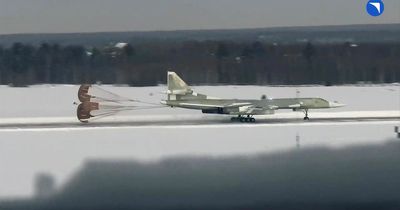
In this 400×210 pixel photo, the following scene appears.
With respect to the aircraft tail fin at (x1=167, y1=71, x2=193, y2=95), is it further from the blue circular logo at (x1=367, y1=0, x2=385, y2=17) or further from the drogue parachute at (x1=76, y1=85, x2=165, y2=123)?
the blue circular logo at (x1=367, y1=0, x2=385, y2=17)

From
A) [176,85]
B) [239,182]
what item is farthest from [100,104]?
[239,182]

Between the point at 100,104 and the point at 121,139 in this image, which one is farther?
the point at 100,104

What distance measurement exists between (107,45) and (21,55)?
→ 1.57 ft

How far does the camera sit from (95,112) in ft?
12.2

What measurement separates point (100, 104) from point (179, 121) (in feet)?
1.48

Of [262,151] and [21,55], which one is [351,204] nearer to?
[262,151]

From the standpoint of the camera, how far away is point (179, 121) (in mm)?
3676

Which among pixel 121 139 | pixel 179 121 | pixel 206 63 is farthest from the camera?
pixel 206 63

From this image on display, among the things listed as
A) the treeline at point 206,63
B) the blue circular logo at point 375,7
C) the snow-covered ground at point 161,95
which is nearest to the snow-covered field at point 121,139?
the snow-covered ground at point 161,95

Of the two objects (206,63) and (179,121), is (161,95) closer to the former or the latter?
(179,121)

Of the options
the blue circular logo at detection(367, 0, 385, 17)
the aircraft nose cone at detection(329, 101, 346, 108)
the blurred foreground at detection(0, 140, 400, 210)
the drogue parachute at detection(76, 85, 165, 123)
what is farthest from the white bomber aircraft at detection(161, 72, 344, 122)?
the blue circular logo at detection(367, 0, 385, 17)

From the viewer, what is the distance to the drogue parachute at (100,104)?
3683 millimetres

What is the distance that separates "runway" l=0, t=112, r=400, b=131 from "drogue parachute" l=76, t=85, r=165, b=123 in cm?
5

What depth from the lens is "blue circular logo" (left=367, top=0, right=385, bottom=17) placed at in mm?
3605
